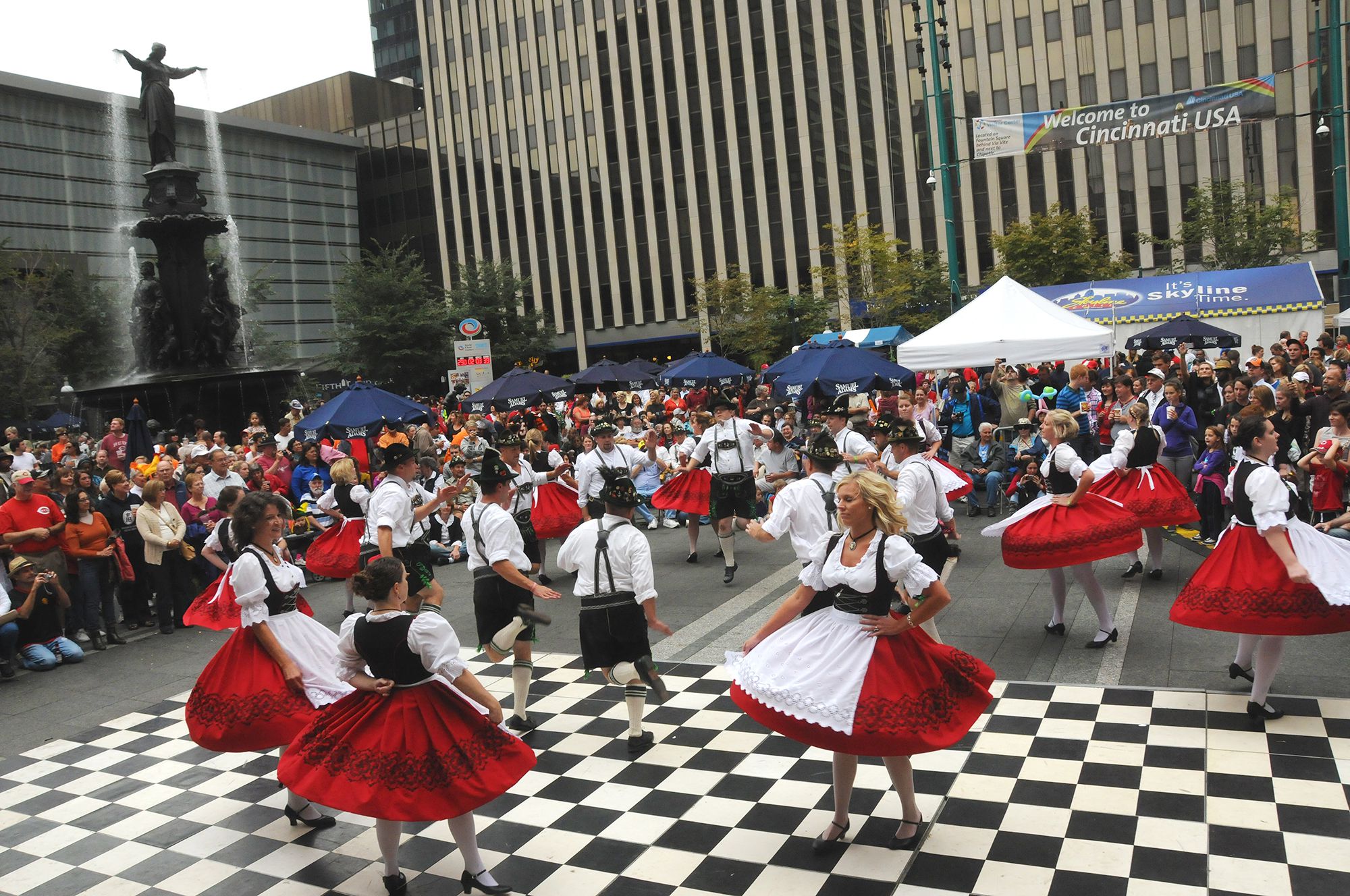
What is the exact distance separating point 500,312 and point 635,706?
4354 centimetres

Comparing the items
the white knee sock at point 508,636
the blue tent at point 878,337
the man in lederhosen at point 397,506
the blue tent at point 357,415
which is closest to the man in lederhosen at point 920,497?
the white knee sock at point 508,636

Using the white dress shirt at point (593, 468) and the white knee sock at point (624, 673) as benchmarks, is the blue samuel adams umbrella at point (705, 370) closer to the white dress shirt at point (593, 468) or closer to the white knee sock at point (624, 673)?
the white dress shirt at point (593, 468)

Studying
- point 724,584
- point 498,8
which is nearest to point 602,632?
point 724,584

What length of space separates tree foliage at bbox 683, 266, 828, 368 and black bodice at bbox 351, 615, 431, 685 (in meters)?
37.3

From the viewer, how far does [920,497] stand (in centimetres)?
777

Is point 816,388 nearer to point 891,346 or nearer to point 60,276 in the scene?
point 891,346

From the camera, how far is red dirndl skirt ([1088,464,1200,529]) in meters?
9.05

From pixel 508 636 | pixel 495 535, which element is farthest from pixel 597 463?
pixel 495 535

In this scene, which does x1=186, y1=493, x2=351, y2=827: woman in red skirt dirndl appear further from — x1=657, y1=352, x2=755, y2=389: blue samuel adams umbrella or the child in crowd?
x1=657, y1=352, x2=755, y2=389: blue samuel adams umbrella

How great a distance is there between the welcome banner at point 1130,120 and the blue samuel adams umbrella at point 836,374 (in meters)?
6.21

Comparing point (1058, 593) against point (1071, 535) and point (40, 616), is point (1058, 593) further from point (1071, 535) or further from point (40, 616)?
point (40, 616)

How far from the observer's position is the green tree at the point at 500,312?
158 feet

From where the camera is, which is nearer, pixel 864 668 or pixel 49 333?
pixel 864 668

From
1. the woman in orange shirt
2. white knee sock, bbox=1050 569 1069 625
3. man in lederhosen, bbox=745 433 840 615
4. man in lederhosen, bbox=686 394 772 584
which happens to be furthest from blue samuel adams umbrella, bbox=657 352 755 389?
man in lederhosen, bbox=745 433 840 615
